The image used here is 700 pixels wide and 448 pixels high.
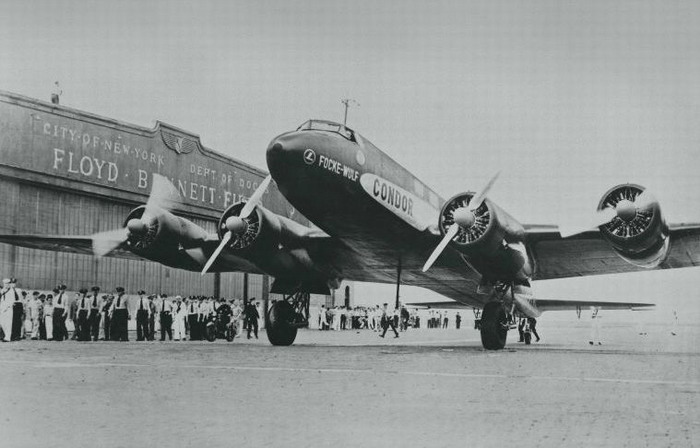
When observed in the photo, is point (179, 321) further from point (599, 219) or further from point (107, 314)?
point (599, 219)

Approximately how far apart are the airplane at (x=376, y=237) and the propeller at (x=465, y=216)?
0.9 inches

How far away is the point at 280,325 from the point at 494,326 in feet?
19.9

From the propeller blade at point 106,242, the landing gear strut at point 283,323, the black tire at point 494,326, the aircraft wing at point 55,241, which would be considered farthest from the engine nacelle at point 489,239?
the aircraft wing at point 55,241

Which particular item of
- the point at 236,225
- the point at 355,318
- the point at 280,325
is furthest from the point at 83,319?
the point at 355,318

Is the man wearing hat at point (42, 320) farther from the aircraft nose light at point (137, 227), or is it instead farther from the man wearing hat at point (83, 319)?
the aircraft nose light at point (137, 227)

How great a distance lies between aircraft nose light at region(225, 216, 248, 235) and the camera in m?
18.9

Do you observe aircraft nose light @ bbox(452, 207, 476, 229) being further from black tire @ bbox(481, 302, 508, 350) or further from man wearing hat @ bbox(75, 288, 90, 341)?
man wearing hat @ bbox(75, 288, 90, 341)

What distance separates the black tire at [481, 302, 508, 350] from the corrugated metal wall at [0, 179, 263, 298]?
20.3m

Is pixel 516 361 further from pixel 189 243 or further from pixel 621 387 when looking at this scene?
pixel 189 243

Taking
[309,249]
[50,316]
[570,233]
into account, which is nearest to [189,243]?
[309,249]

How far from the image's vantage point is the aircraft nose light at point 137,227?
1961 centimetres

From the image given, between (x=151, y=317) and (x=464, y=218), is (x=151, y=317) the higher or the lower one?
the lower one

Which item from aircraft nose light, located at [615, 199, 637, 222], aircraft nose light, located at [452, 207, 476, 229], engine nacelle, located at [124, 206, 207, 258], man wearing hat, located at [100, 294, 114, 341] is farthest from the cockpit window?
man wearing hat, located at [100, 294, 114, 341]

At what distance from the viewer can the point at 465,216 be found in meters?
16.6
